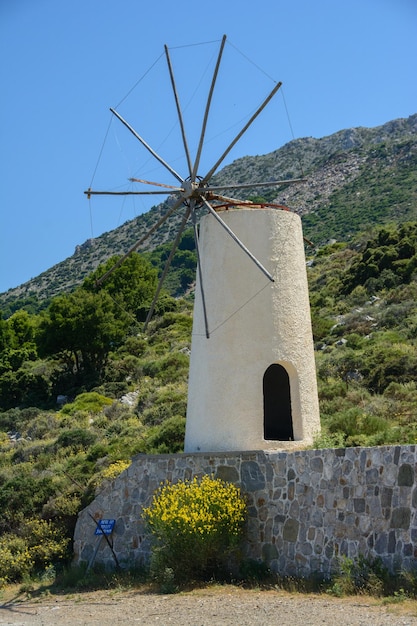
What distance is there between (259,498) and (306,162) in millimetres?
85039

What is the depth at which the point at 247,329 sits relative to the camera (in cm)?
1409

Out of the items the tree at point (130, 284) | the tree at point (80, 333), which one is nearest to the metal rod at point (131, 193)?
the tree at point (80, 333)

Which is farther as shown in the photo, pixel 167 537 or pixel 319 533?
pixel 167 537

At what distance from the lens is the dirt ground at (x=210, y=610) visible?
8641mm

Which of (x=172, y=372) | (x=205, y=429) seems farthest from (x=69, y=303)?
(x=205, y=429)

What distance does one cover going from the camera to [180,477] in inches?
539

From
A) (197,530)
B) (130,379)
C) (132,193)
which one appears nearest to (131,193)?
(132,193)

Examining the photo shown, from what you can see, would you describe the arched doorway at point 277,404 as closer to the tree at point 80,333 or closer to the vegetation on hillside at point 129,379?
the vegetation on hillside at point 129,379

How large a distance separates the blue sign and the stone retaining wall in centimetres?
15

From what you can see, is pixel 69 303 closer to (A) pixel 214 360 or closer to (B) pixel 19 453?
(B) pixel 19 453

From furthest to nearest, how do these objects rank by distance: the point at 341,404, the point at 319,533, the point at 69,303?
the point at 69,303
the point at 341,404
the point at 319,533

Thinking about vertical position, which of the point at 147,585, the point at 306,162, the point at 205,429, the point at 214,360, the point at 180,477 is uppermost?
the point at 306,162

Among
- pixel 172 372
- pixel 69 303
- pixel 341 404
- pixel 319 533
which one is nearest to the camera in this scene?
pixel 319 533

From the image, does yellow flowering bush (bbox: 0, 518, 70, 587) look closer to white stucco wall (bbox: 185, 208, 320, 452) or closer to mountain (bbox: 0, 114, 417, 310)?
white stucco wall (bbox: 185, 208, 320, 452)
